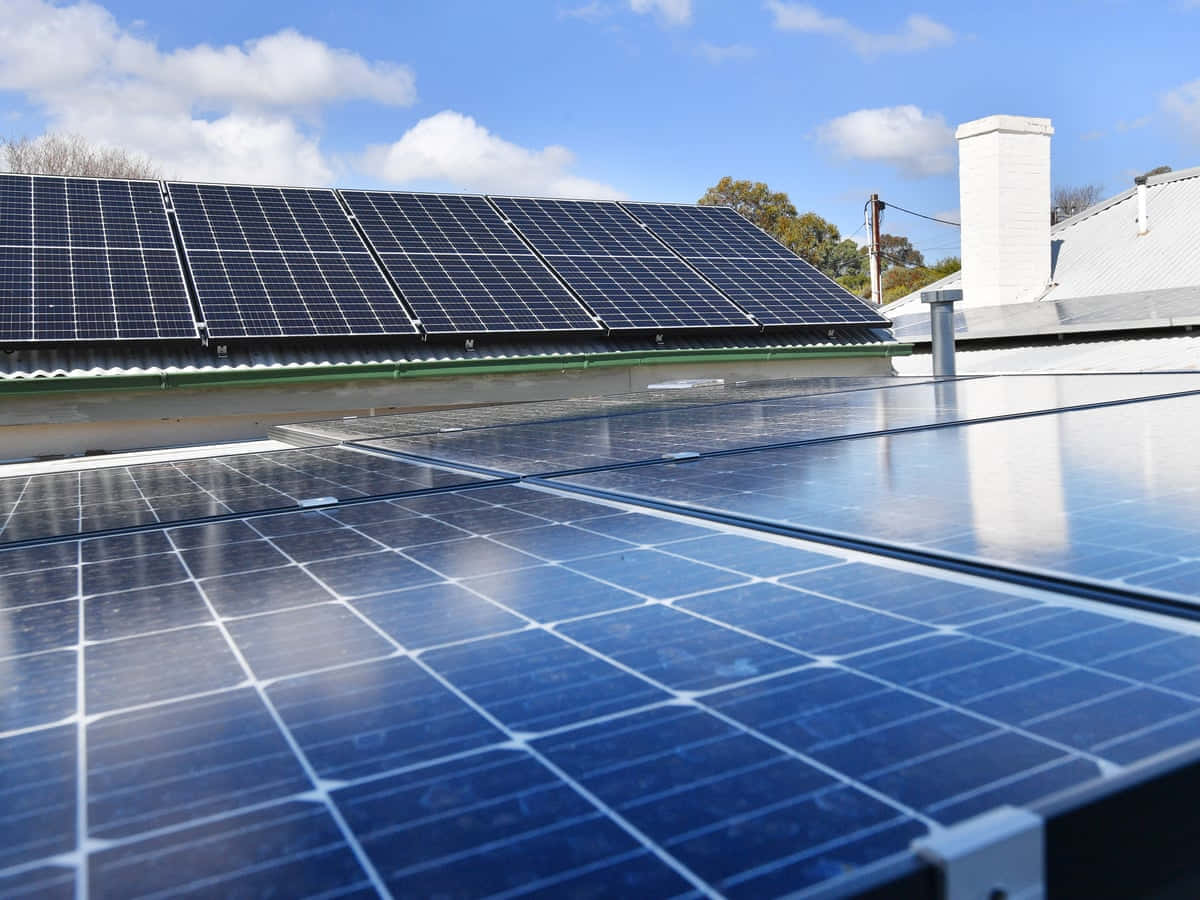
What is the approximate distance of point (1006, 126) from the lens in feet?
79.9

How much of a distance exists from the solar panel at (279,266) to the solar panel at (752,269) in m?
6.39

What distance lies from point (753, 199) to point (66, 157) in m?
32.4

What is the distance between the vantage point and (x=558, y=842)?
1616mm

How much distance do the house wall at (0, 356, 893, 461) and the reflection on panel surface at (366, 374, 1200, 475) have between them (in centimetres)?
531

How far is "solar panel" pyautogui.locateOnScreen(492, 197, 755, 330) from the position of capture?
17.1m

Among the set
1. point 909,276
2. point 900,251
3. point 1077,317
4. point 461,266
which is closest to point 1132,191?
point 1077,317

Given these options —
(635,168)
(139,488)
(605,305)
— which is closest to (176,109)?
(635,168)

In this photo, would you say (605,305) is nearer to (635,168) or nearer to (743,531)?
(743,531)

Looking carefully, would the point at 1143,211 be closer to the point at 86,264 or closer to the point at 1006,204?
the point at 1006,204

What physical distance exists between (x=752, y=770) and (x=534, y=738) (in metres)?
0.45

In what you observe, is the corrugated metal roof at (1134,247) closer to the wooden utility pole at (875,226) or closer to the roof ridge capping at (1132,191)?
the roof ridge capping at (1132,191)

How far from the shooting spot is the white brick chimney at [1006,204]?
80.8 feet

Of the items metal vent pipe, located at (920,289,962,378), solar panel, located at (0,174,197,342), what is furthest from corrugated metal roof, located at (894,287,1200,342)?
solar panel, located at (0,174,197,342)

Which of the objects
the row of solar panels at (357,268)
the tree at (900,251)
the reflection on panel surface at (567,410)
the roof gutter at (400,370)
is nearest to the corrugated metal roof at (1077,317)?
the roof gutter at (400,370)
